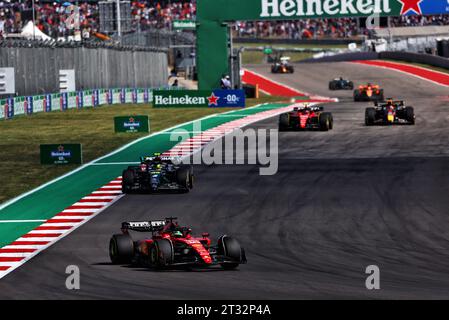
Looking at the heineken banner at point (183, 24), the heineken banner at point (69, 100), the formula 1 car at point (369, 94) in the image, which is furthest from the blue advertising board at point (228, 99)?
the heineken banner at point (183, 24)

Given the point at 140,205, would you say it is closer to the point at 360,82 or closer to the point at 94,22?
the point at 360,82

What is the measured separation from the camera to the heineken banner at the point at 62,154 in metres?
35.1

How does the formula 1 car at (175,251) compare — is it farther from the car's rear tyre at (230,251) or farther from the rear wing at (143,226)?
the rear wing at (143,226)

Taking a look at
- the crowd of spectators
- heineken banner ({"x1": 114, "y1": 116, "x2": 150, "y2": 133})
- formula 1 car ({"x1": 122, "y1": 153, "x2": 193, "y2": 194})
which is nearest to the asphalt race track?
formula 1 car ({"x1": 122, "y1": 153, "x2": 193, "y2": 194})

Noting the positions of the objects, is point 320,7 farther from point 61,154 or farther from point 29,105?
point 61,154

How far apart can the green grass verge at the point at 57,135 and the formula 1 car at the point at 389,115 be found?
347 inches

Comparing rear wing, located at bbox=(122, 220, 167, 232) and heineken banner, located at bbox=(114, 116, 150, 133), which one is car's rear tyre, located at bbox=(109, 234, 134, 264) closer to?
rear wing, located at bbox=(122, 220, 167, 232)

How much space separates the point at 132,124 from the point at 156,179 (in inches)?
734

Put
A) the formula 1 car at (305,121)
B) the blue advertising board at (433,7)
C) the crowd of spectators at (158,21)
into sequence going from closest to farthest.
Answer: the formula 1 car at (305,121) → the blue advertising board at (433,7) → the crowd of spectators at (158,21)

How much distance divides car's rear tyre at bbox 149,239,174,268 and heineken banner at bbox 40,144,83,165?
16953 mm

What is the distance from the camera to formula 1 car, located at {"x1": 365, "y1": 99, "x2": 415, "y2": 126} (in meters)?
46.3

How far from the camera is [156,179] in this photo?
2808cm

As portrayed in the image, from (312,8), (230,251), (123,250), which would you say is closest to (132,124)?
(312,8)
